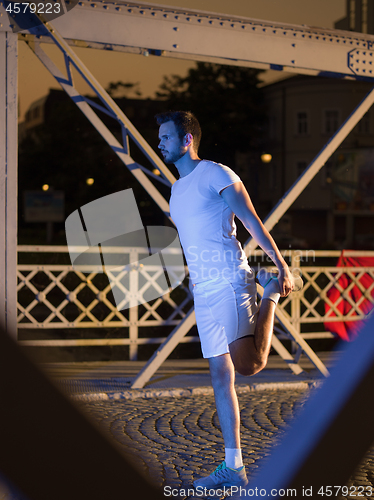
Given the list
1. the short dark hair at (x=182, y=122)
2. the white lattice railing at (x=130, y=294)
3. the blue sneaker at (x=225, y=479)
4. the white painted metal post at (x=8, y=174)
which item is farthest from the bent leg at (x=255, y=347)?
the white lattice railing at (x=130, y=294)

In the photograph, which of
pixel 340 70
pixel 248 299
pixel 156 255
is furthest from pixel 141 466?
pixel 156 255

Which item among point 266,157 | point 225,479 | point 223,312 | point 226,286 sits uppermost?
point 266,157

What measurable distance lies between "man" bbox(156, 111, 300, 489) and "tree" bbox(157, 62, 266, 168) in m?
34.9

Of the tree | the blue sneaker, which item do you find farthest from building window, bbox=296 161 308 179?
the blue sneaker

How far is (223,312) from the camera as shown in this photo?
3.17 metres

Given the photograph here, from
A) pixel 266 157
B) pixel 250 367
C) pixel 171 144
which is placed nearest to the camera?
pixel 250 367

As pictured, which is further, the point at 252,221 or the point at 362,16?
the point at 362,16

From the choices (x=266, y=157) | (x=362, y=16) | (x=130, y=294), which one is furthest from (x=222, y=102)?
(x=130, y=294)

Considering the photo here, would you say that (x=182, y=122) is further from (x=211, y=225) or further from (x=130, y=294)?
(x=130, y=294)

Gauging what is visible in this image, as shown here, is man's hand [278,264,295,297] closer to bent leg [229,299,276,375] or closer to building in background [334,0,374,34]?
bent leg [229,299,276,375]

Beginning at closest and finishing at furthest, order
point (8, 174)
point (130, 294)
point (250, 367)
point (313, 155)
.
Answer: point (250, 367) → point (8, 174) → point (130, 294) → point (313, 155)

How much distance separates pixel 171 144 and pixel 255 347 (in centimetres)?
120

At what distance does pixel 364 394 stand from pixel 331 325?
12.1ft

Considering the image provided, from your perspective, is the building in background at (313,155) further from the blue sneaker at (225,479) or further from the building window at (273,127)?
the blue sneaker at (225,479)
